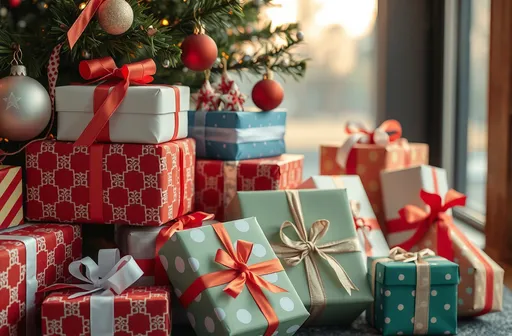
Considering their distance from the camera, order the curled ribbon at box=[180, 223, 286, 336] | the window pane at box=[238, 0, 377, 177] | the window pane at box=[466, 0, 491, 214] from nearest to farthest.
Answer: the curled ribbon at box=[180, 223, 286, 336] → the window pane at box=[466, 0, 491, 214] → the window pane at box=[238, 0, 377, 177]

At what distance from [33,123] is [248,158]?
0.63 m

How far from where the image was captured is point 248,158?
2094mm

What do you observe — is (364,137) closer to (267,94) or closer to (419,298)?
(267,94)

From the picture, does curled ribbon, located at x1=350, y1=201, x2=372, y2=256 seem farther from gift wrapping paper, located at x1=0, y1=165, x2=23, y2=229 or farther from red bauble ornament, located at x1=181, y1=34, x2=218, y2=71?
gift wrapping paper, located at x1=0, y1=165, x2=23, y2=229

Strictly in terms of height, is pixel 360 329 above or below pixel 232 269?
below

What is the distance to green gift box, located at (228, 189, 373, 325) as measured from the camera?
5.98 feet

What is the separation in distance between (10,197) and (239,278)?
1.92 ft

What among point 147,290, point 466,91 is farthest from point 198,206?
point 466,91

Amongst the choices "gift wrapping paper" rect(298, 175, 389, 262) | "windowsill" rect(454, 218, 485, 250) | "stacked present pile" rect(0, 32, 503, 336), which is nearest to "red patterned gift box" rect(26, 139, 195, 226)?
"stacked present pile" rect(0, 32, 503, 336)

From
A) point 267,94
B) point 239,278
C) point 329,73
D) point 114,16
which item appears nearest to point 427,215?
point 267,94

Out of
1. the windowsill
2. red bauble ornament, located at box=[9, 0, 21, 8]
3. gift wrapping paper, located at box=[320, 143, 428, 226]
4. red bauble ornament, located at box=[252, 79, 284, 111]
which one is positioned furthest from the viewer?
the windowsill

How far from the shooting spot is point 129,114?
1.75 meters

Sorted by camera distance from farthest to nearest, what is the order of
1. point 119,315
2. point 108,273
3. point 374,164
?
point 374,164 < point 108,273 < point 119,315

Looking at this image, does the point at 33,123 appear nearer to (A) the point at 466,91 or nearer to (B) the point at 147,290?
(B) the point at 147,290
